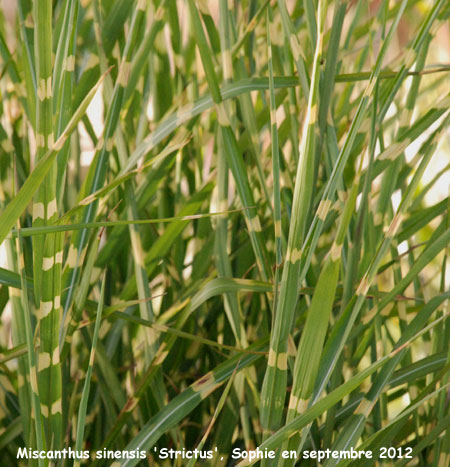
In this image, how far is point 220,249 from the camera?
1.33ft

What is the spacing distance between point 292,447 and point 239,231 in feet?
0.75

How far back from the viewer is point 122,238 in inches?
17.6

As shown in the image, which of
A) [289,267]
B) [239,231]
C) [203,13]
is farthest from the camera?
[239,231]

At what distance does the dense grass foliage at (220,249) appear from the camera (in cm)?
30

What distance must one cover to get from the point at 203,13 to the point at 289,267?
19cm

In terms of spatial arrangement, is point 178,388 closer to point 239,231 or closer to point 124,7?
point 239,231

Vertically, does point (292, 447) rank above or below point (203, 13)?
below

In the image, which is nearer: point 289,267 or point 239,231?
point 289,267

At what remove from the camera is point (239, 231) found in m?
0.51

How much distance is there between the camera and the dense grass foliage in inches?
11.6

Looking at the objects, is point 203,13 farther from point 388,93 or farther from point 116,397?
point 116,397

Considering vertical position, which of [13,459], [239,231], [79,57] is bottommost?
[13,459]

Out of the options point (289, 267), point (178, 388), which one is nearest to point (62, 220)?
point (289, 267)

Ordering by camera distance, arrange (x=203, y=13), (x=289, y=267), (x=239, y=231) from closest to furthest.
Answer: (x=289, y=267) < (x=203, y=13) < (x=239, y=231)
